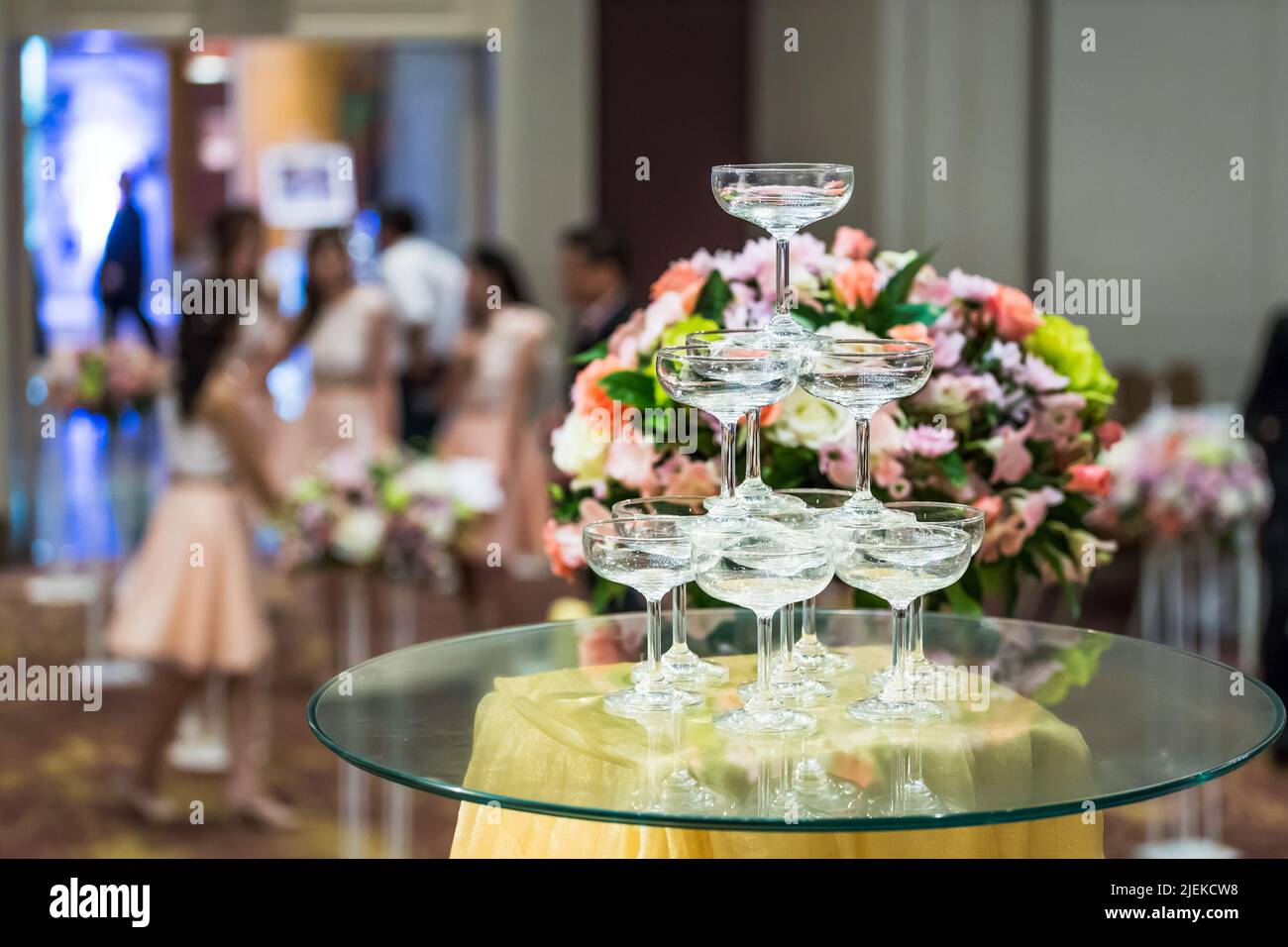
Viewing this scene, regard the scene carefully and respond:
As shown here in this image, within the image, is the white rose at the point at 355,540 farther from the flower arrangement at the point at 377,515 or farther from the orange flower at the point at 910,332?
the orange flower at the point at 910,332

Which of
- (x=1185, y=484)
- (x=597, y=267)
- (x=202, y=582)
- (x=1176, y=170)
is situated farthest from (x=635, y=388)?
(x=1176, y=170)

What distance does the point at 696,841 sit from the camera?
1494 millimetres

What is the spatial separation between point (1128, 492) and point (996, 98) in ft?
8.21

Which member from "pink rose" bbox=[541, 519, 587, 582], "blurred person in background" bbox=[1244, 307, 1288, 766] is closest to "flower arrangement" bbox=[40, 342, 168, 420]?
"blurred person in background" bbox=[1244, 307, 1288, 766]

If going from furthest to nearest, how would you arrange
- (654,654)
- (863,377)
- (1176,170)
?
(1176,170) → (654,654) → (863,377)

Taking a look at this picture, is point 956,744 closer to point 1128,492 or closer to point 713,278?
point 713,278

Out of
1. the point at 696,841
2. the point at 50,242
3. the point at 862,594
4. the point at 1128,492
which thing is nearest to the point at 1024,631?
the point at 862,594

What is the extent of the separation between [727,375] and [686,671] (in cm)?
36

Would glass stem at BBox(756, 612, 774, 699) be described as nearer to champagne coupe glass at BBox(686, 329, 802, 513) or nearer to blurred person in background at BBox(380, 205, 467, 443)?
champagne coupe glass at BBox(686, 329, 802, 513)

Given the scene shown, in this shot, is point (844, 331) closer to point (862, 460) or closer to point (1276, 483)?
point (862, 460)

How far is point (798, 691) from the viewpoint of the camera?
1.62 metres

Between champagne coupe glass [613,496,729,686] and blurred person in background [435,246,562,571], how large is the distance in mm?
5143

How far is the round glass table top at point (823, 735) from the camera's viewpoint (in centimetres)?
131

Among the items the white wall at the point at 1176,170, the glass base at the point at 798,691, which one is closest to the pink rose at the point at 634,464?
the glass base at the point at 798,691
